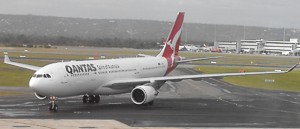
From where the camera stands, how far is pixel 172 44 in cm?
5516

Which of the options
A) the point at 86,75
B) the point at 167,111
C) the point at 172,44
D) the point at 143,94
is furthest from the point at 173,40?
the point at 86,75

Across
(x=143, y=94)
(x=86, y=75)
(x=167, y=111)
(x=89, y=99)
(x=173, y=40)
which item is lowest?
(x=167, y=111)

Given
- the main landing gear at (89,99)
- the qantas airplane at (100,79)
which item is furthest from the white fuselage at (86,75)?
the main landing gear at (89,99)

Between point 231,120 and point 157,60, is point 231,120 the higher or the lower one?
the lower one

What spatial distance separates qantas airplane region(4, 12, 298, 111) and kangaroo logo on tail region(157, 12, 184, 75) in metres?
2.47

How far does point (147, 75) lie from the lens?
49219 mm

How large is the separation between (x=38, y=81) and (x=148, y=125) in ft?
30.8

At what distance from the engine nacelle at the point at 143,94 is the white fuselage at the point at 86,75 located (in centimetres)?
206

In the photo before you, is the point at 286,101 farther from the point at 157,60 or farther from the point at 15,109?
the point at 15,109

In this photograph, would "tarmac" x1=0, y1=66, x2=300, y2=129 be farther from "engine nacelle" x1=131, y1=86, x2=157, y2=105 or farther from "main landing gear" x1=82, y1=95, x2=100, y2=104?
"main landing gear" x1=82, y1=95, x2=100, y2=104

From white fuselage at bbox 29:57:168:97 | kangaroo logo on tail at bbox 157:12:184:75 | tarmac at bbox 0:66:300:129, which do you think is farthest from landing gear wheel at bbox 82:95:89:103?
kangaroo logo on tail at bbox 157:12:184:75

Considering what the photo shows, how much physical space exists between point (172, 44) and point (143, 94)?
14533 millimetres

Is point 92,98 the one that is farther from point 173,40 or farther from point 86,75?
point 173,40

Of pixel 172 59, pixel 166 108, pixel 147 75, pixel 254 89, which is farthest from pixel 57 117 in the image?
pixel 254 89
